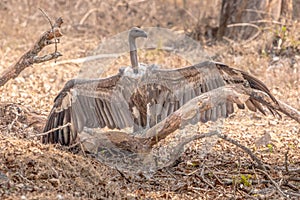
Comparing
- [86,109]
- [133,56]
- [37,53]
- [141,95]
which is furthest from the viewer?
[133,56]

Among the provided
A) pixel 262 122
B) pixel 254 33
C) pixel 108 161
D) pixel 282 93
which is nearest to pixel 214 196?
pixel 108 161

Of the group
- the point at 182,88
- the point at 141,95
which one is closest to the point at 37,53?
the point at 141,95

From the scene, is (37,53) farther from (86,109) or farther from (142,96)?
(142,96)

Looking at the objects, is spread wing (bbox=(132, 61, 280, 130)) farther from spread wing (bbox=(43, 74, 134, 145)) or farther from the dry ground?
the dry ground

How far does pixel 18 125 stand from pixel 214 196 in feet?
5.28

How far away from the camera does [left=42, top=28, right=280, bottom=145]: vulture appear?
432 centimetres

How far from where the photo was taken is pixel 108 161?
4.10 m

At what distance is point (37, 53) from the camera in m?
4.31

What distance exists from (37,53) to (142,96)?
85 centimetres

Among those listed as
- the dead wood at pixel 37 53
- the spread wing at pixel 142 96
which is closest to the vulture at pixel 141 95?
the spread wing at pixel 142 96

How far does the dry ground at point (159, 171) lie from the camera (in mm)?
3426

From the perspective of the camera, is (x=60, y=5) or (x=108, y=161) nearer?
(x=108, y=161)

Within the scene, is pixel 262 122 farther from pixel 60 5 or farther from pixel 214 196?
pixel 60 5

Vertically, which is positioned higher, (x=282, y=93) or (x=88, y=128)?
(x=88, y=128)
